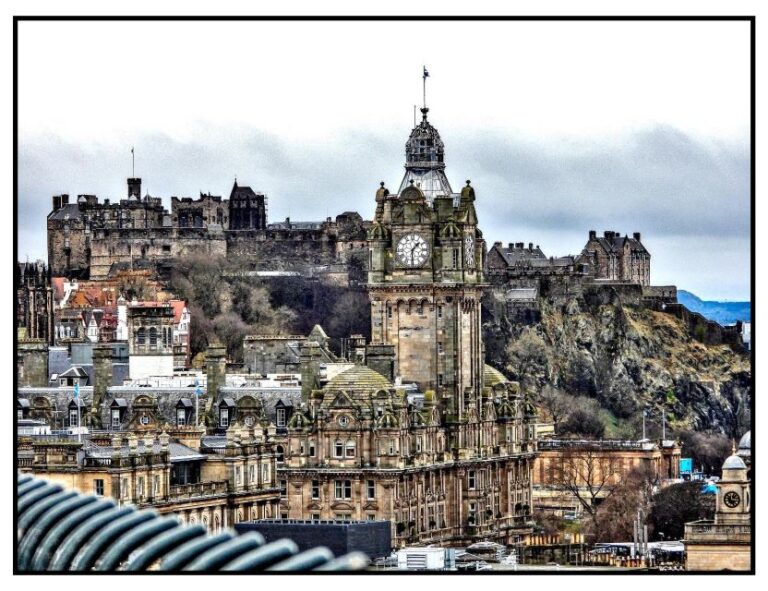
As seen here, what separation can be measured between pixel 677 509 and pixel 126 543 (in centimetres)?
6119

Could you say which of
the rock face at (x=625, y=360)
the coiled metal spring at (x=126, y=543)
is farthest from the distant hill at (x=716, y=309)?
the coiled metal spring at (x=126, y=543)

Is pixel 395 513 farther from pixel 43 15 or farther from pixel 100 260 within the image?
pixel 100 260

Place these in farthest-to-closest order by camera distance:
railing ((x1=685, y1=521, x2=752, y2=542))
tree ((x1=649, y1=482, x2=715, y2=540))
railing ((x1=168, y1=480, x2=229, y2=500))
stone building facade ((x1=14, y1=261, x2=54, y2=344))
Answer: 1. stone building facade ((x1=14, y1=261, x2=54, y2=344))
2. tree ((x1=649, y1=482, x2=715, y2=540))
3. railing ((x1=168, y1=480, x2=229, y2=500))
4. railing ((x1=685, y1=521, x2=752, y2=542))

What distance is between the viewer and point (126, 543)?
103 ft

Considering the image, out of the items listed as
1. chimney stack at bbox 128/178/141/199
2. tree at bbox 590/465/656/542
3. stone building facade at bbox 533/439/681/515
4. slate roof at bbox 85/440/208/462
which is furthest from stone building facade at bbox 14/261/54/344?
slate roof at bbox 85/440/208/462

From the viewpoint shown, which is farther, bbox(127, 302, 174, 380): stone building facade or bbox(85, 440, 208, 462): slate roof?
bbox(127, 302, 174, 380): stone building facade

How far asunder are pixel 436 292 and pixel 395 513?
9419mm

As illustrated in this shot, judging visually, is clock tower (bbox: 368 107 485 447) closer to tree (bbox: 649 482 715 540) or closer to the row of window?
tree (bbox: 649 482 715 540)

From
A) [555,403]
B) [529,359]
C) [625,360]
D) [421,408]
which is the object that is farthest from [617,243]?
[421,408]

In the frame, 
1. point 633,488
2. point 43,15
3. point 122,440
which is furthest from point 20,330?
point 43,15

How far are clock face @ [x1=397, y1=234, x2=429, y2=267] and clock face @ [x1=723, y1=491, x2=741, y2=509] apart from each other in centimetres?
1845

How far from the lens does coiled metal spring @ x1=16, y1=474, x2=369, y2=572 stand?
31.0 m

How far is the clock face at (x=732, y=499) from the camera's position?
72.8 m

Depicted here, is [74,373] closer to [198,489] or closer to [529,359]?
[198,489]
